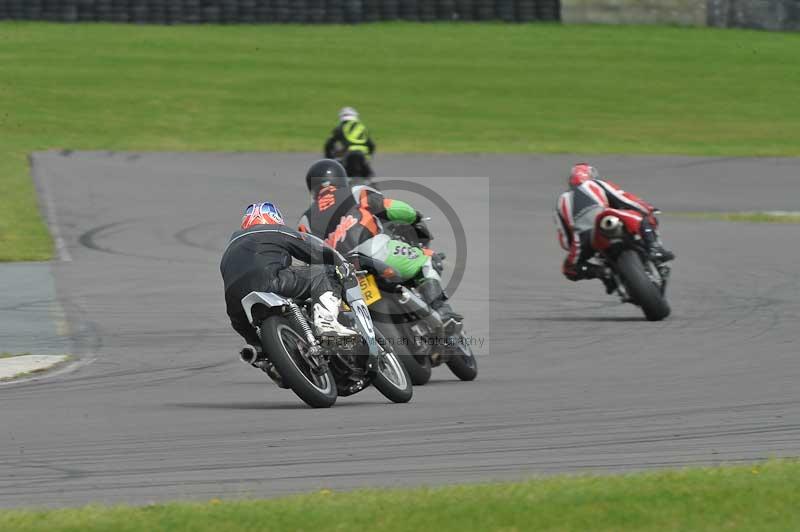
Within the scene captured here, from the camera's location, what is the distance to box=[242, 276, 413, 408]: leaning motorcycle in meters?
8.63

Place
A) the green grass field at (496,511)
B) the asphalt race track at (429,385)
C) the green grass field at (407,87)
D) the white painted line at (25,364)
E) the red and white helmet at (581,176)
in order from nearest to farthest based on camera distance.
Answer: the green grass field at (496,511), the asphalt race track at (429,385), the white painted line at (25,364), the red and white helmet at (581,176), the green grass field at (407,87)

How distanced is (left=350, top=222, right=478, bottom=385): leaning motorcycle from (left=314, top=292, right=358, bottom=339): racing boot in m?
0.71

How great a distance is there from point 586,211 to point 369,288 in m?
4.91

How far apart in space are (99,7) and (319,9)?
584 cm

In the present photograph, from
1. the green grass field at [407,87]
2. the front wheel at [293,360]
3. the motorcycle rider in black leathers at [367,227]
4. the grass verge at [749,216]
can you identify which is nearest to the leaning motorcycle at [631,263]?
the motorcycle rider in black leathers at [367,227]

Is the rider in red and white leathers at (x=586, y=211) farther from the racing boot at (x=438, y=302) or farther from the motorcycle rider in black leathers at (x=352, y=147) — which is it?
the motorcycle rider in black leathers at (x=352, y=147)

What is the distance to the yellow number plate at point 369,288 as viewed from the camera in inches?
379

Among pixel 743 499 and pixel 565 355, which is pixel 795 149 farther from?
pixel 743 499

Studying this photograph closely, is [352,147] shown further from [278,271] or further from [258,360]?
[258,360]

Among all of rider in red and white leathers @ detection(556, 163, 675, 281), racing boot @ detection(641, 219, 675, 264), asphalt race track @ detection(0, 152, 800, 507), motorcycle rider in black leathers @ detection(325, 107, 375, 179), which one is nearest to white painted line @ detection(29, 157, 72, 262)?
asphalt race track @ detection(0, 152, 800, 507)

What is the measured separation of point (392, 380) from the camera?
925 cm

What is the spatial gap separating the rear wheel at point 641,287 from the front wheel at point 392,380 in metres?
4.52

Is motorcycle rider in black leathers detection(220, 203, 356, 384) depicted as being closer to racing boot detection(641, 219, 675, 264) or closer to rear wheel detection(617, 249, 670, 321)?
rear wheel detection(617, 249, 670, 321)

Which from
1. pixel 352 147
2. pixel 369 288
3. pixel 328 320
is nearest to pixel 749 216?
pixel 352 147
